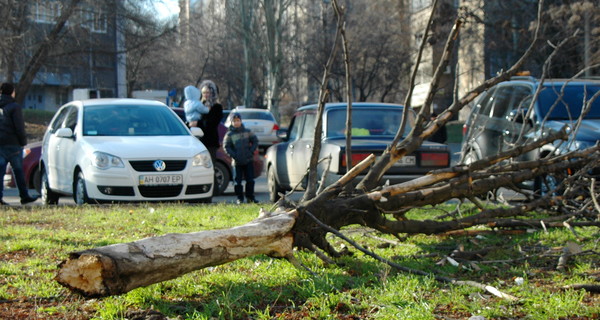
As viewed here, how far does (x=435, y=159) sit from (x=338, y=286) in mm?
5785

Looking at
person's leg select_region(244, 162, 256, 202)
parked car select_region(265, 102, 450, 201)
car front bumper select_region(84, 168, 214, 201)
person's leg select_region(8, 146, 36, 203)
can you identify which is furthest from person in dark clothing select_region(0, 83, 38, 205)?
parked car select_region(265, 102, 450, 201)

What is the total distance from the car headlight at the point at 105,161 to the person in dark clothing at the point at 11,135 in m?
2.10

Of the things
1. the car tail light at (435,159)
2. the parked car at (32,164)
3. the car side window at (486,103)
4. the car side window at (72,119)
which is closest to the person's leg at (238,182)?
the car side window at (72,119)

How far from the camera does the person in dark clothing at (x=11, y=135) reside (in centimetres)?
1080

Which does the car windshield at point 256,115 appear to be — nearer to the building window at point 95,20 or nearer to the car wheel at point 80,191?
the building window at point 95,20

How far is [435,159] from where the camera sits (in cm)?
991

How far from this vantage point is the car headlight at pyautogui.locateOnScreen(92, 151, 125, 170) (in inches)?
371

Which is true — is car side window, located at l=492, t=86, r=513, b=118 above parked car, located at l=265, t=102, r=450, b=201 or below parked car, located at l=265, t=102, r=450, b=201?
above

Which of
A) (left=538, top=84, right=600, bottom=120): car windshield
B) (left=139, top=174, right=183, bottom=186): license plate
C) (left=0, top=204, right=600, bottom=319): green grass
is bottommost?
(left=0, top=204, right=600, bottom=319): green grass

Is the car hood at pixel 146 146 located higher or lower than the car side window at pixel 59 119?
lower

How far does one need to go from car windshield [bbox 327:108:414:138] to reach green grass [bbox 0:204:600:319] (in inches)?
161

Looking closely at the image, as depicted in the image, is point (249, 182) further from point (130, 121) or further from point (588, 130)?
point (588, 130)

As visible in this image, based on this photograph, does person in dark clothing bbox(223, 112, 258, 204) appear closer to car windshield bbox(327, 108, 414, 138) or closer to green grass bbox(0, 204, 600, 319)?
car windshield bbox(327, 108, 414, 138)

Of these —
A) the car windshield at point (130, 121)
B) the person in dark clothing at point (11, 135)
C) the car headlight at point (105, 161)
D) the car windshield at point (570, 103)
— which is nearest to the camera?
the car headlight at point (105, 161)
